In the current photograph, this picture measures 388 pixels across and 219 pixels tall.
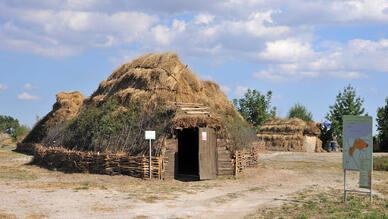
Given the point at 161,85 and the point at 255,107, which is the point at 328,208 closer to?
the point at 161,85

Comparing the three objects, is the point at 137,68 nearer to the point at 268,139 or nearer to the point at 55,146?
the point at 55,146

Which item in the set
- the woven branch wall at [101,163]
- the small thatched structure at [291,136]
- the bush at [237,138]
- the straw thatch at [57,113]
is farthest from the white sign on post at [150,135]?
the small thatched structure at [291,136]

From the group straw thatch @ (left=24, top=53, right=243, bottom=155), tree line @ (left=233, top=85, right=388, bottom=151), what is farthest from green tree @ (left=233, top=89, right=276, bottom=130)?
straw thatch @ (left=24, top=53, right=243, bottom=155)

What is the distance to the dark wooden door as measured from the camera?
50.4 ft

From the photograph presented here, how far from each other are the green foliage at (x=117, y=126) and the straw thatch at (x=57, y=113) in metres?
7.94

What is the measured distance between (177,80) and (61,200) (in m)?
9.38

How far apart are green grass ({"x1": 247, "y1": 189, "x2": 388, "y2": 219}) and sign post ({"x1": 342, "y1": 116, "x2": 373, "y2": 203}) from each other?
498mm

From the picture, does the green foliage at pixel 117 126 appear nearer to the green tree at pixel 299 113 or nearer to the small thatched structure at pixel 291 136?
the small thatched structure at pixel 291 136

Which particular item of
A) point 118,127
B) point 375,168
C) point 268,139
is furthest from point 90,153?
point 268,139

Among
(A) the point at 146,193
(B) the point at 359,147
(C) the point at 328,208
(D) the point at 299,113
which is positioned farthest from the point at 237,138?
(D) the point at 299,113

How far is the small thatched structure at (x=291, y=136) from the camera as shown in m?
38.5

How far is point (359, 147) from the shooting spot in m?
10.7

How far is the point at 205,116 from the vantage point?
16.1 meters

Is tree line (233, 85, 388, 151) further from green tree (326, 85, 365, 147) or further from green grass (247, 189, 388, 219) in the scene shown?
green grass (247, 189, 388, 219)
